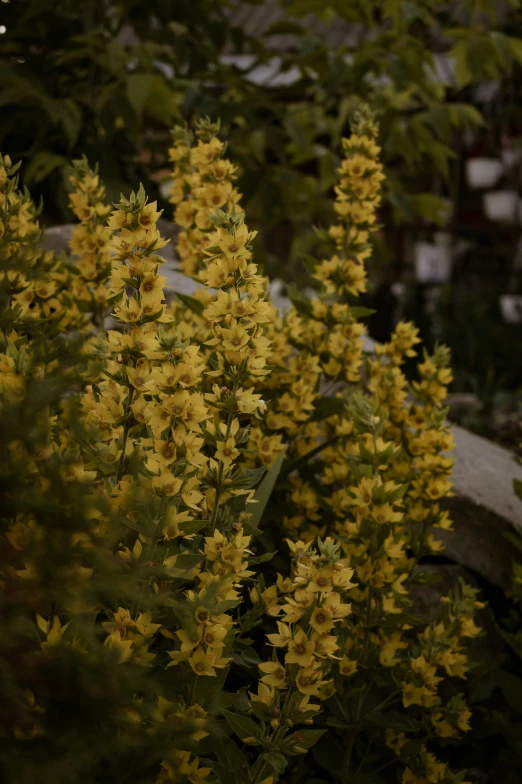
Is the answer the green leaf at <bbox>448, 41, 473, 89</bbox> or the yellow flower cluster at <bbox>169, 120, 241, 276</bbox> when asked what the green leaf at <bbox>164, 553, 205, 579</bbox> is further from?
the green leaf at <bbox>448, 41, 473, 89</bbox>

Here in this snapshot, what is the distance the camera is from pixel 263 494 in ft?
3.67

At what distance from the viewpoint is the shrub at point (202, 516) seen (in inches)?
22.4

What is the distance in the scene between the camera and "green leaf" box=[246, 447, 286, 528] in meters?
1.09

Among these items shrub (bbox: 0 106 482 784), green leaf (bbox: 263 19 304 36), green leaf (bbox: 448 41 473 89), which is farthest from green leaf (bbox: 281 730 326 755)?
green leaf (bbox: 263 19 304 36)

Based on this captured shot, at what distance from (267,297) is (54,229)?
0.89 meters

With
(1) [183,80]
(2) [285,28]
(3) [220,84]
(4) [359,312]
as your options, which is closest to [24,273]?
(4) [359,312]

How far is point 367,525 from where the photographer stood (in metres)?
1.04

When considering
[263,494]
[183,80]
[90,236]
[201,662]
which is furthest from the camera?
[183,80]

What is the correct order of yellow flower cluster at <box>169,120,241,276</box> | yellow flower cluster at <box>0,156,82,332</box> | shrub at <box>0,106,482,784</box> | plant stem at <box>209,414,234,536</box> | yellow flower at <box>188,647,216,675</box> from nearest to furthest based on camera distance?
shrub at <box>0,106,482,784</box> → yellow flower at <box>188,647,216,675</box> → plant stem at <box>209,414,234,536</box> → yellow flower cluster at <box>0,156,82,332</box> → yellow flower cluster at <box>169,120,241,276</box>

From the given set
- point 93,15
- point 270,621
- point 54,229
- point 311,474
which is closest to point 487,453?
point 311,474

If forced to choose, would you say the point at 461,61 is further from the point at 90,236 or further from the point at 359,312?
the point at 90,236

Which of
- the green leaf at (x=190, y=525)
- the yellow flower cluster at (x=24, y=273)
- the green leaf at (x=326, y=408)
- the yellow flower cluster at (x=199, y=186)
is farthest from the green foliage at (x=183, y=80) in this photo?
the green leaf at (x=190, y=525)

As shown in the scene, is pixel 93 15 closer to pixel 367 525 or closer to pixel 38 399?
pixel 367 525

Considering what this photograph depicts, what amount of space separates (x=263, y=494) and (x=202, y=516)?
20 cm
